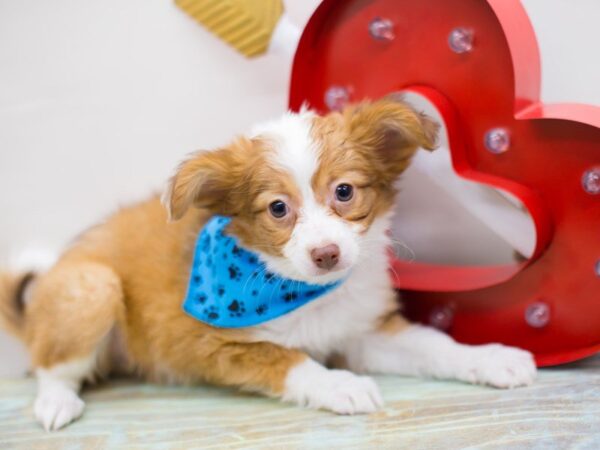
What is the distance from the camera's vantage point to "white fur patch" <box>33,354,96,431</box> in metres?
2.21

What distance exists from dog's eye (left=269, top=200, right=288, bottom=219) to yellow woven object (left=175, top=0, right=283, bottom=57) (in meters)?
0.82

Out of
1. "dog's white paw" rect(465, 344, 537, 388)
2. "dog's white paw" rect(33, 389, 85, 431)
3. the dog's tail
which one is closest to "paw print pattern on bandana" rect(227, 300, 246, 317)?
"dog's white paw" rect(33, 389, 85, 431)

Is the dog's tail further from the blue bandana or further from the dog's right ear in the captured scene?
the dog's right ear

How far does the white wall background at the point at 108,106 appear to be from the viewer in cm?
280

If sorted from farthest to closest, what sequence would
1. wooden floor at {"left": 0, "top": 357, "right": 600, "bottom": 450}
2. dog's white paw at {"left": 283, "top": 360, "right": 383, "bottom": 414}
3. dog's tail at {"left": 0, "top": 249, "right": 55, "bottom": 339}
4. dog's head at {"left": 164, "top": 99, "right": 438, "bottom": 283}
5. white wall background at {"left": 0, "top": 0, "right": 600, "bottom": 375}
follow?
white wall background at {"left": 0, "top": 0, "right": 600, "bottom": 375}, dog's tail at {"left": 0, "top": 249, "right": 55, "bottom": 339}, dog's white paw at {"left": 283, "top": 360, "right": 383, "bottom": 414}, dog's head at {"left": 164, "top": 99, "right": 438, "bottom": 283}, wooden floor at {"left": 0, "top": 357, "right": 600, "bottom": 450}

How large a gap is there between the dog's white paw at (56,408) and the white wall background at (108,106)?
0.66 metres

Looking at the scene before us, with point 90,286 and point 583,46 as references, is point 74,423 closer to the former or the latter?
point 90,286

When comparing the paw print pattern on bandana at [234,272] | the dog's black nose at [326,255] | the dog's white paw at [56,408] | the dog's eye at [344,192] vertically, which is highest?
the dog's eye at [344,192]

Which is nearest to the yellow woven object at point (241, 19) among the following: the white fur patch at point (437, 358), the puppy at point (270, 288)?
the puppy at point (270, 288)

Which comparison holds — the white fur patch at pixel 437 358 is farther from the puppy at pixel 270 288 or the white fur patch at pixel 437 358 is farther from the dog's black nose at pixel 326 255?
the dog's black nose at pixel 326 255

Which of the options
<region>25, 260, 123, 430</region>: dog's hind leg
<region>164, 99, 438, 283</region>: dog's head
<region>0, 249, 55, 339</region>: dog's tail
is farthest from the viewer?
<region>0, 249, 55, 339</region>: dog's tail

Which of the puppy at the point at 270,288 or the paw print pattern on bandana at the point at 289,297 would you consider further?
the paw print pattern on bandana at the point at 289,297

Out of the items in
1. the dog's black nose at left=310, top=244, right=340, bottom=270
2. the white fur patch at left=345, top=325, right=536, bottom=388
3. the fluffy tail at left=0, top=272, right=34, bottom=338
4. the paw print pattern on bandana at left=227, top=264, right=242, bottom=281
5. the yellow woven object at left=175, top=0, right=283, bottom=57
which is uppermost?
the yellow woven object at left=175, top=0, right=283, bottom=57

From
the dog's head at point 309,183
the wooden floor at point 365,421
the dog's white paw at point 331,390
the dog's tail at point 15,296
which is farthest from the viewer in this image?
the dog's tail at point 15,296
